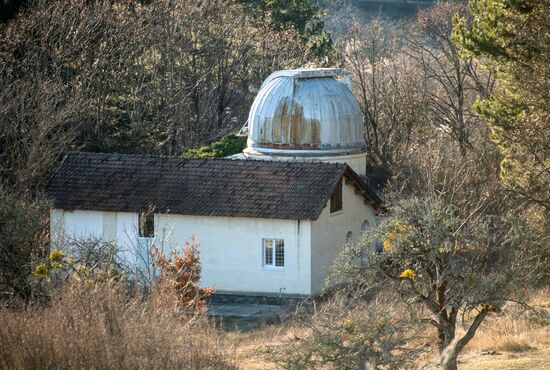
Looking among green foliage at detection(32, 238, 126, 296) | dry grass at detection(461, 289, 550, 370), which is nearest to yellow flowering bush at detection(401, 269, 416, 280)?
dry grass at detection(461, 289, 550, 370)

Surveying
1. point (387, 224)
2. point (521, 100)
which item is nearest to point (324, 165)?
point (521, 100)

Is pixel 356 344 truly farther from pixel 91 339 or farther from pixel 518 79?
pixel 518 79

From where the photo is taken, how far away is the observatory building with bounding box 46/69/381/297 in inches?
1448

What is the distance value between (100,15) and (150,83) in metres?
4.12

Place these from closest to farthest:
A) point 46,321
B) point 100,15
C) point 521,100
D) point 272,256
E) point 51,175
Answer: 1. point 46,321
2. point 521,100
3. point 272,256
4. point 51,175
5. point 100,15

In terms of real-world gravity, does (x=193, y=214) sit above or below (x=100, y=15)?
below

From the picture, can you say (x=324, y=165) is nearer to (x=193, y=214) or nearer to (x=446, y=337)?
(x=193, y=214)

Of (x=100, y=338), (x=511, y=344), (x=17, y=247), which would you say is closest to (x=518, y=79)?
(x=511, y=344)

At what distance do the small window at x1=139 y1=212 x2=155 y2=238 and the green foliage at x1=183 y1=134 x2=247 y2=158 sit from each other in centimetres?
745

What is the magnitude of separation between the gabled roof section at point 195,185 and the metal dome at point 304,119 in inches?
124

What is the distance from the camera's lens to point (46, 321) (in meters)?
16.5

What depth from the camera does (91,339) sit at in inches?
637

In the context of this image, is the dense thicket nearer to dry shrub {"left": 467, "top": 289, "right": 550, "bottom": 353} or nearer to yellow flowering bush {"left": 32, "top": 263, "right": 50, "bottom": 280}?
dry shrub {"left": 467, "top": 289, "right": 550, "bottom": 353}

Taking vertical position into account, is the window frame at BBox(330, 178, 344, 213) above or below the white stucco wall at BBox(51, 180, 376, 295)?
above
